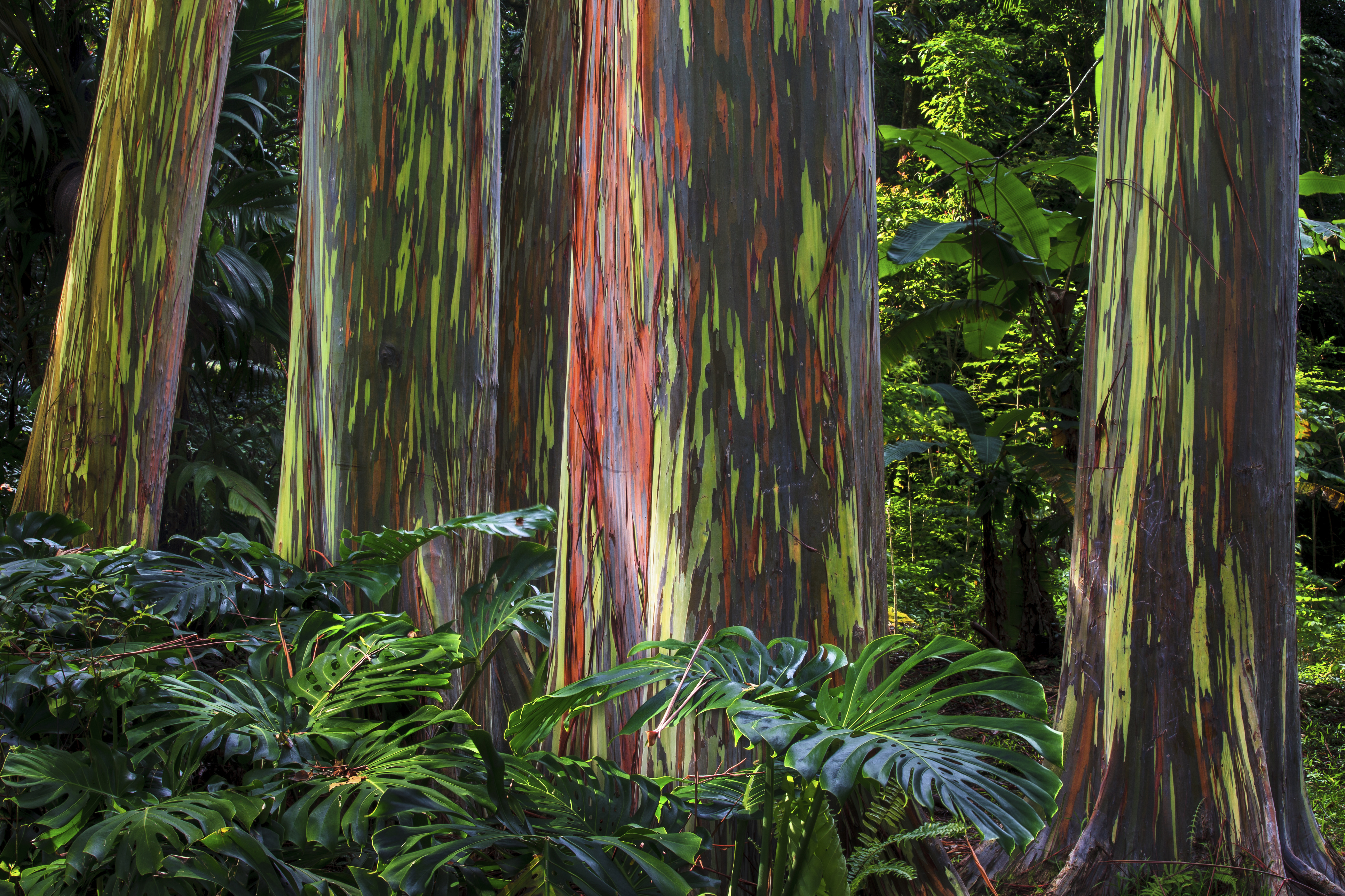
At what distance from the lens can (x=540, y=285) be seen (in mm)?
3256

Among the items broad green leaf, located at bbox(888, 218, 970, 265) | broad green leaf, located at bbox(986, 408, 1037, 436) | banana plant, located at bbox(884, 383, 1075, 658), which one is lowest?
banana plant, located at bbox(884, 383, 1075, 658)

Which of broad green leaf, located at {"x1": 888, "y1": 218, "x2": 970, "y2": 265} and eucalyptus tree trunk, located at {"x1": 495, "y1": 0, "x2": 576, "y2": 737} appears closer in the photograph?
eucalyptus tree trunk, located at {"x1": 495, "y1": 0, "x2": 576, "y2": 737}

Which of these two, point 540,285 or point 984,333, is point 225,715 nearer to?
point 540,285

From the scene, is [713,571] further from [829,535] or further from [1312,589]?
[1312,589]

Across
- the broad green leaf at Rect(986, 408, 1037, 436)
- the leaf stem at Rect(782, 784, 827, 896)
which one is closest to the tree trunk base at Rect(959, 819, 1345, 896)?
the leaf stem at Rect(782, 784, 827, 896)

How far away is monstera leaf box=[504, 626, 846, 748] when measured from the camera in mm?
1192

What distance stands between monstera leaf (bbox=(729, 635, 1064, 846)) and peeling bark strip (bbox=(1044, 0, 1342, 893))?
1.82 meters

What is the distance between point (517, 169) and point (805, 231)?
83.2 inches

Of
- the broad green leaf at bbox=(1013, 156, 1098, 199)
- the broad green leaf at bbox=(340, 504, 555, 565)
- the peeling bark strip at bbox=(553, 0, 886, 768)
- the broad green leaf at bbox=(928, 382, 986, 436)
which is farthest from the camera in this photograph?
the broad green leaf at bbox=(928, 382, 986, 436)

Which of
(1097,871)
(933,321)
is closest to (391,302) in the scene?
(1097,871)

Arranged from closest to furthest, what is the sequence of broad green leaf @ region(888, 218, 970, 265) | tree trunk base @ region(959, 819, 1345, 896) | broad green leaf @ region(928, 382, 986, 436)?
tree trunk base @ region(959, 819, 1345, 896) → broad green leaf @ region(888, 218, 970, 265) → broad green leaf @ region(928, 382, 986, 436)

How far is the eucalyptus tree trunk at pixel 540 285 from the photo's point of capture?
10.6 feet

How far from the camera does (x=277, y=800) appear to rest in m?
1.47

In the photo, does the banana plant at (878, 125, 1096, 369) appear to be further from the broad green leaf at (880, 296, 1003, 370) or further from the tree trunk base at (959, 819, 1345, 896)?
the tree trunk base at (959, 819, 1345, 896)
